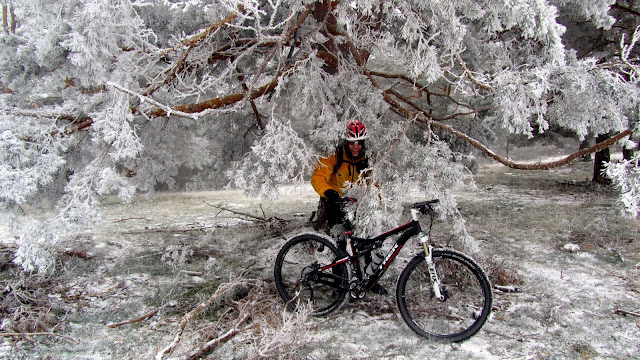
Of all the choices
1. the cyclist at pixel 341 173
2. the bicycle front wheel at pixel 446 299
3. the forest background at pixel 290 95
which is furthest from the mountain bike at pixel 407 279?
the forest background at pixel 290 95

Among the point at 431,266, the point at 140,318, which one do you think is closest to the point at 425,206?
the point at 431,266

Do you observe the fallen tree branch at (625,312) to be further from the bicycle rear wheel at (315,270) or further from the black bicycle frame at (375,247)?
the bicycle rear wheel at (315,270)

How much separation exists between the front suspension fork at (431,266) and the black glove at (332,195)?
0.94 meters

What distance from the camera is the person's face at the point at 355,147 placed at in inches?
170

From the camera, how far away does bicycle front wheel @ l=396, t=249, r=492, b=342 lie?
11.5 feet

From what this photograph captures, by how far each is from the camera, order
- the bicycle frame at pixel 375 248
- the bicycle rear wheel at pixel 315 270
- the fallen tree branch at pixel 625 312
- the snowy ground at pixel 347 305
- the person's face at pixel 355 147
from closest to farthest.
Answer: the snowy ground at pixel 347 305 → the bicycle frame at pixel 375 248 → the fallen tree branch at pixel 625 312 → the bicycle rear wheel at pixel 315 270 → the person's face at pixel 355 147

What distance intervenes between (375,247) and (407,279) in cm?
45

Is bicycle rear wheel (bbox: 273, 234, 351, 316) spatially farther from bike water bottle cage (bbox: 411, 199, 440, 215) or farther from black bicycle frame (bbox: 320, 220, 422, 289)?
bike water bottle cage (bbox: 411, 199, 440, 215)

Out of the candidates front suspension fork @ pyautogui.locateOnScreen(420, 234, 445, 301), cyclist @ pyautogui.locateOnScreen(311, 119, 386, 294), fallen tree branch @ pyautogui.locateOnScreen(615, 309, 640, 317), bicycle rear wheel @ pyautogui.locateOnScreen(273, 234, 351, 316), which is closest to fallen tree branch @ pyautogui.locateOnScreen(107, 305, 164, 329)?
bicycle rear wheel @ pyautogui.locateOnScreen(273, 234, 351, 316)

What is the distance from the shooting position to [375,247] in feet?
12.9

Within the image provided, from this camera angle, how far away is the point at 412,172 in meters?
4.47

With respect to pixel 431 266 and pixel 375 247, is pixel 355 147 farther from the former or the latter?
pixel 431 266

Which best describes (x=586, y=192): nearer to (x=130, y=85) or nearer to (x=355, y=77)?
(x=355, y=77)


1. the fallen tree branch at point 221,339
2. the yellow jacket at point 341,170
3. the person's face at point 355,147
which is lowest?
the fallen tree branch at point 221,339
